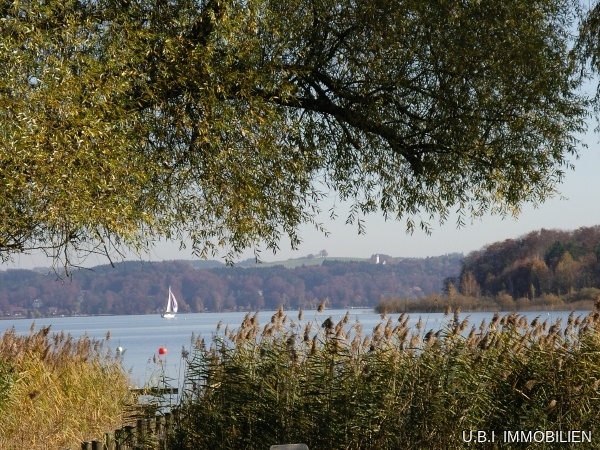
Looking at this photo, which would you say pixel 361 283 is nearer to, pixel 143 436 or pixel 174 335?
pixel 174 335

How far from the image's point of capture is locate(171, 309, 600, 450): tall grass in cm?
850

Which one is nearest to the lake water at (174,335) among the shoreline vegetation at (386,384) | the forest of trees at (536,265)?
the shoreline vegetation at (386,384)

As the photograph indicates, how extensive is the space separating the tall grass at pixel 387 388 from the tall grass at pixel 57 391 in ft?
7.73

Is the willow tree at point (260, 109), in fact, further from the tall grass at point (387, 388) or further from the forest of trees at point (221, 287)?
the forest of trees at point (221, 287)

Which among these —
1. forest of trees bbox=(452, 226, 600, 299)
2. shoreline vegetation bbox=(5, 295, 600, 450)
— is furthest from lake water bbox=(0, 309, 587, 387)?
forest of trees bbox=(452, 226, 600, 299)

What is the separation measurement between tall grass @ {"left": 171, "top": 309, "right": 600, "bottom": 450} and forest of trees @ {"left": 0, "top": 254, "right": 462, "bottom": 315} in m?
16.0

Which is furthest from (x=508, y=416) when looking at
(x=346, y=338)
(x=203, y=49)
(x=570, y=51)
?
(x=570, y=51)

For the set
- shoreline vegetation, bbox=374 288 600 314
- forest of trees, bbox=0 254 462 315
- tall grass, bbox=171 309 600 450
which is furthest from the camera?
forest of trees, bbox=0 254 462 315

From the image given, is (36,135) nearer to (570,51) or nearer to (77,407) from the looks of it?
(77,407)

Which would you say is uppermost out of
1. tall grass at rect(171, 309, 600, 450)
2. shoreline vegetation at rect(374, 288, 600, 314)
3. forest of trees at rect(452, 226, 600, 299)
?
forest of trees at rect(452, 226, 600, 299)

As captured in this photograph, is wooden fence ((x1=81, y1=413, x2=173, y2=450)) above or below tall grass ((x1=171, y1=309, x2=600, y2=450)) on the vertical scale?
below

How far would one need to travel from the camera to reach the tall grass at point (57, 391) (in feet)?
37.6

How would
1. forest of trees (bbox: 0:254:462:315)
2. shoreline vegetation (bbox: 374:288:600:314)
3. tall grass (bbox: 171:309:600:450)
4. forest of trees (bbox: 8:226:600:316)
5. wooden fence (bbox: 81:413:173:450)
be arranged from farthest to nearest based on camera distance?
forest of trees (bbox: 0:254:462:315) < forest of trees (bbox: 8:226:600:316) < shoreline vegetation (bbox: 374:288:600:314) < wooden fence (bbox: 81:413:173:450) < tall grass (bbox: 171:309:600:450)

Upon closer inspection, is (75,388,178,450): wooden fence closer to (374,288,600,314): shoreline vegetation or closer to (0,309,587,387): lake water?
(0,309,587,387): lake water
